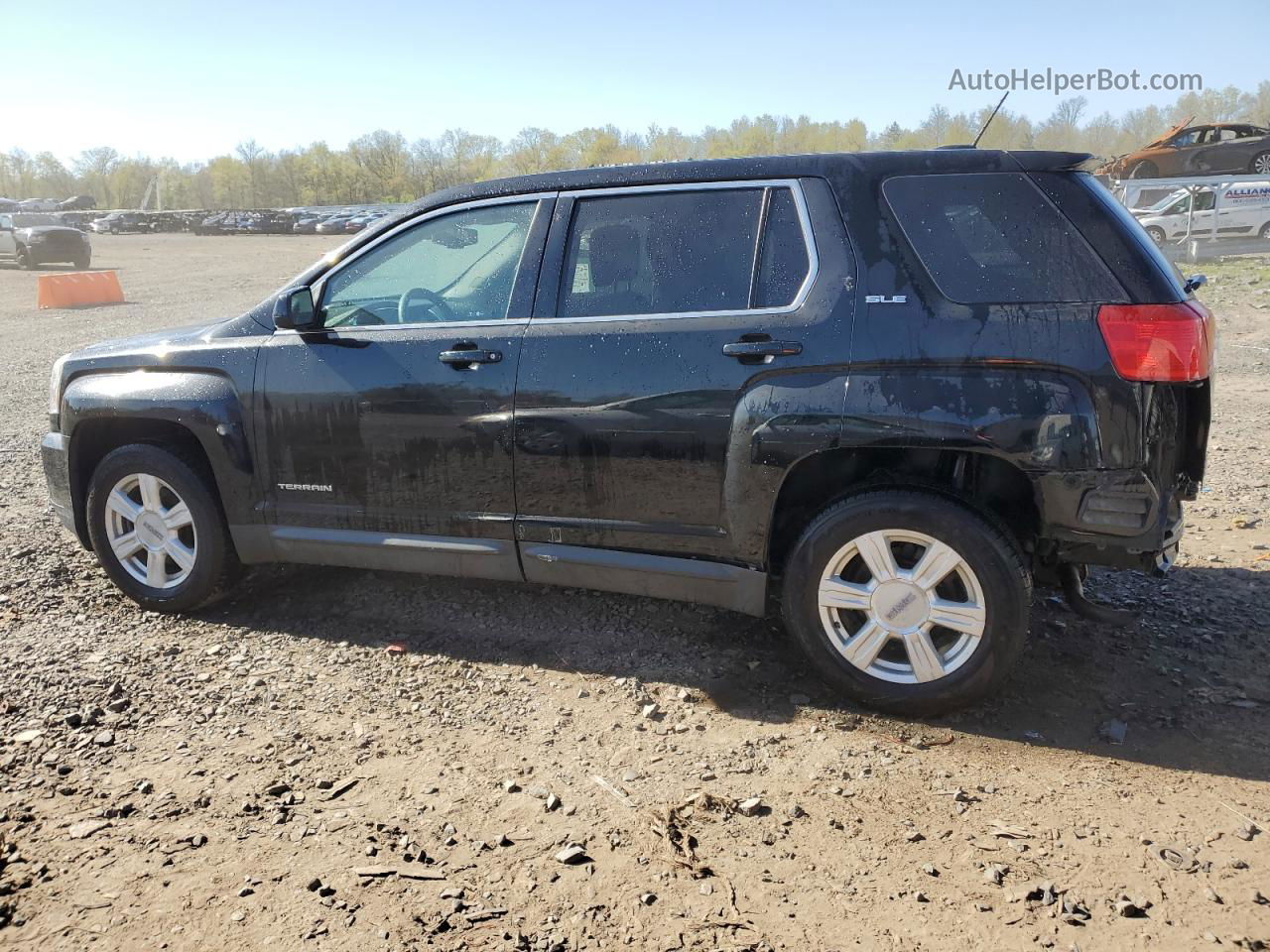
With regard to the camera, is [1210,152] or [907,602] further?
[1210,152]

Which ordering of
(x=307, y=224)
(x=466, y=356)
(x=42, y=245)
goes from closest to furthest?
(x=466, y=356)
(x=42, y=245)
(x=307, y=224)

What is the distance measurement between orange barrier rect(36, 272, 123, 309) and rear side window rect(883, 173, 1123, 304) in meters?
20.5

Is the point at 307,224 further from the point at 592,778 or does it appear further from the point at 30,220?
the point at 592,778

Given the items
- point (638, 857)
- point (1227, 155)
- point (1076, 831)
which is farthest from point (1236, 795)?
point (1227, 155)

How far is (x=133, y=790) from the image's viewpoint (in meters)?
3.15

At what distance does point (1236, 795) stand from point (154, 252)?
41.6 meters

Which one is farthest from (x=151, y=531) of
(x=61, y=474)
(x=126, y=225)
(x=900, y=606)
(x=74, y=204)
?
(x=74, y=204)

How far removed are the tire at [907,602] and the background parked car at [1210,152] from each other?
26451 mm

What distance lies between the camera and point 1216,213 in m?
21.1

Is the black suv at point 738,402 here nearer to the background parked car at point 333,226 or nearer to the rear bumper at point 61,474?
the rear bumper at point 61,474

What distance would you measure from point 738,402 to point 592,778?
4.60 ft

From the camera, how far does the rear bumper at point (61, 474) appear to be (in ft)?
15.3

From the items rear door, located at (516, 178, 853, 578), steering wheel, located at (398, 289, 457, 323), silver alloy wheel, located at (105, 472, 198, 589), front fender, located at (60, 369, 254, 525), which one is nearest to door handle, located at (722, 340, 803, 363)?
rear door, located at (516, 178, 853, 578)

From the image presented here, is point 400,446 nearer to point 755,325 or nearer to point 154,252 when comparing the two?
point 755,325
